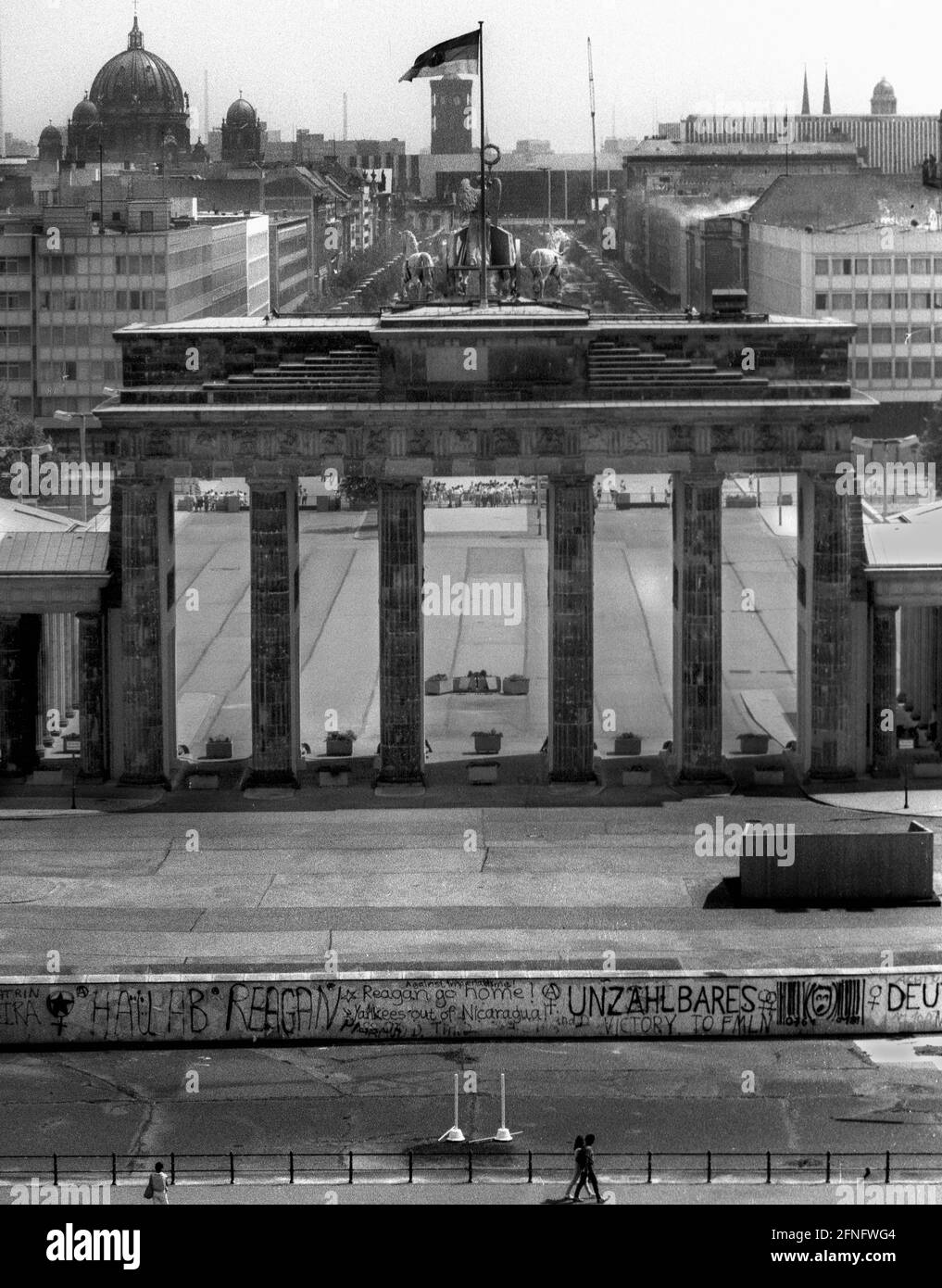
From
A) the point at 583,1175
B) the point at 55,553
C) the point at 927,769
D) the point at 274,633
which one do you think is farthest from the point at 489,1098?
the point at 55,553

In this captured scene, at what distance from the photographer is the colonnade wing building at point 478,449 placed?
102125 mm

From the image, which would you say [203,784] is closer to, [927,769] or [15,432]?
[927,769]

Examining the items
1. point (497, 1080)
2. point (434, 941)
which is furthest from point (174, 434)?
point (497, 1080)

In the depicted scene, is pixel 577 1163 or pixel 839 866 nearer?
pixel 577 1163

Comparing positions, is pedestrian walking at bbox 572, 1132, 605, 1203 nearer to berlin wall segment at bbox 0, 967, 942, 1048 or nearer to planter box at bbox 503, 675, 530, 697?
berlin wall segment at bbox 0, 967, 942, 1048

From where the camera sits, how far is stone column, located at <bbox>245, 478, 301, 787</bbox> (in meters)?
103

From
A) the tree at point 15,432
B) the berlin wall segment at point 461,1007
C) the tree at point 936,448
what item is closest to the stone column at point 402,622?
the berlin wall segment at point 461,1007

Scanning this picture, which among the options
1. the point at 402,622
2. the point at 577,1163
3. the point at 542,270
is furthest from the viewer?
the point at 542,270

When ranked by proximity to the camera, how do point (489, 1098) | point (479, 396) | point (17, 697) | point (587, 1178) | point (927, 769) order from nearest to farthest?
point (587, 1178) < point (489, 1098) < point (479, 396) < point (927, 769) < point (17, 697)

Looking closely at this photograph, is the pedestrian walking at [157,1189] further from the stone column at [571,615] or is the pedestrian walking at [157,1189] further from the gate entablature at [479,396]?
the gate entablature at [479,396]

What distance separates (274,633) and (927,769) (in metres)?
24.4

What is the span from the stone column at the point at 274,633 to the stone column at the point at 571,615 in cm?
940

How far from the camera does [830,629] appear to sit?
103688mm

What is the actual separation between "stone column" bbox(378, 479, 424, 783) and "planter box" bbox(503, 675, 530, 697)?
756 inches
